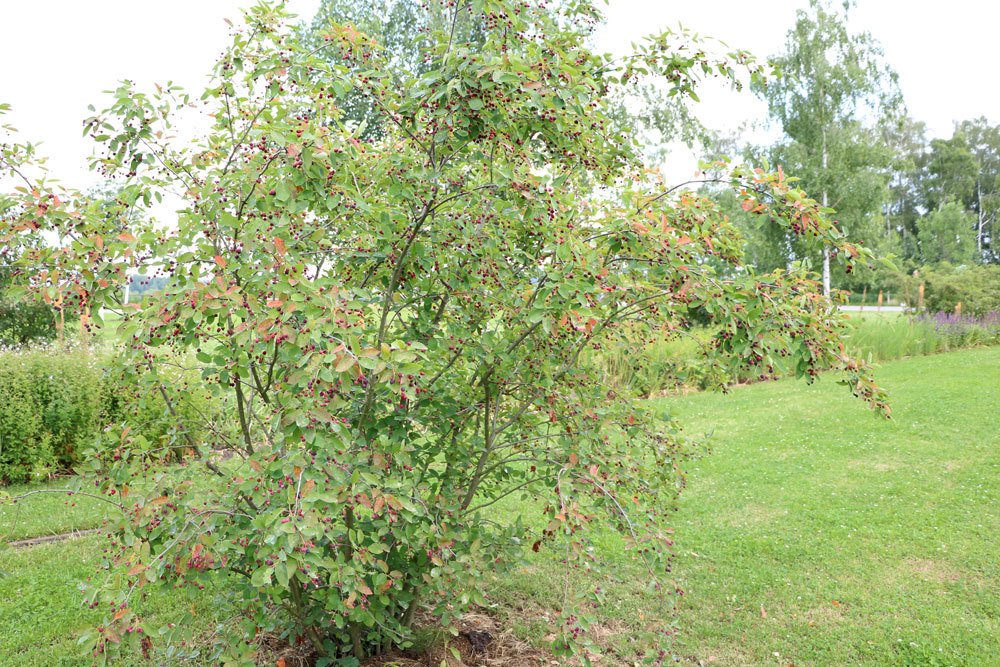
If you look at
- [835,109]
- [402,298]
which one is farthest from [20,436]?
[835,109]

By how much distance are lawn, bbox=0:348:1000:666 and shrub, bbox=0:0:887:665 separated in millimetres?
650

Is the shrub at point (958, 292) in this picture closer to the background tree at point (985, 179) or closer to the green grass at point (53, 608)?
the green grass at point (53, 608)

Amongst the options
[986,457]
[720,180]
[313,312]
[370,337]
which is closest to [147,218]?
[370,337]

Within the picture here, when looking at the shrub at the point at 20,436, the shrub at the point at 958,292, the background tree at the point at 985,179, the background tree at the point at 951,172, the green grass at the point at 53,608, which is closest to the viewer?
the green grass at the point at 53,608

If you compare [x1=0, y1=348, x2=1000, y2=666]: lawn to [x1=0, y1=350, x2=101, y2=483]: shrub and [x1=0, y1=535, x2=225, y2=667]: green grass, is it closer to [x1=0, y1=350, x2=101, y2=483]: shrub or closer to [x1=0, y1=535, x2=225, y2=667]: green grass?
[x1=0, y1=535, x2=225, y2=667]: green grass

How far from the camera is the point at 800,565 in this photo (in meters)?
4.76

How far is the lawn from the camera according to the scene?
379 cm

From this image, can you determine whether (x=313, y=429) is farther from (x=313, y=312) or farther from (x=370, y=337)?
(x=370, y=337)

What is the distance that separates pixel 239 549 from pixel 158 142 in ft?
5.04

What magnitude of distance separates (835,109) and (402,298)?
2253cm

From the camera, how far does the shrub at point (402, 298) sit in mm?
2277

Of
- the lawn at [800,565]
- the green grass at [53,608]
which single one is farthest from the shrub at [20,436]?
the green grass at [53,608]

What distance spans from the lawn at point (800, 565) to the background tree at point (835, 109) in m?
14.9

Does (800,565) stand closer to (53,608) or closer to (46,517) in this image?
(53,608)
